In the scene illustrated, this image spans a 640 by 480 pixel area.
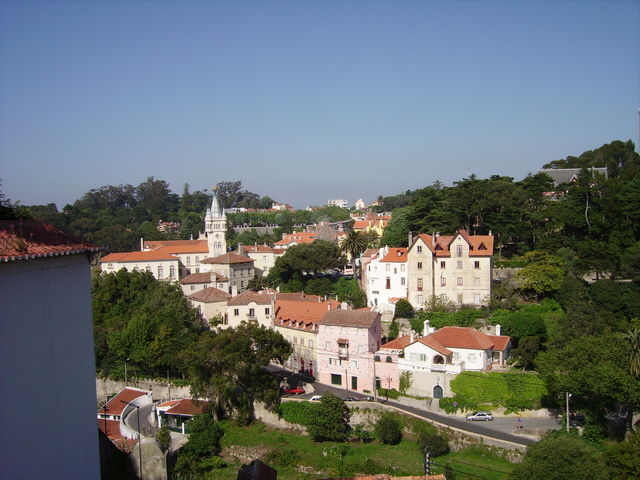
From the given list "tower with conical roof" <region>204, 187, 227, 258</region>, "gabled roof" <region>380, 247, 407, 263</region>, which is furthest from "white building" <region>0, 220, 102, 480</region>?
"tower with conical roof" <region>204, 187, 227, 258</region>

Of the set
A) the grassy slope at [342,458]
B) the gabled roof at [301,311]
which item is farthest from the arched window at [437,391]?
the gabled roof at [301,311]

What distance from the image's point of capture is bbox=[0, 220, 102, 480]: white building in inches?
246

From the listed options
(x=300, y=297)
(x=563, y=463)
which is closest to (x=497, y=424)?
(x=563, y=463)

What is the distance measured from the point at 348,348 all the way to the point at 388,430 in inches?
269

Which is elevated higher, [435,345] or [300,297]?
[300,297]

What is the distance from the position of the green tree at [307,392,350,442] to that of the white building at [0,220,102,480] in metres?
19.4

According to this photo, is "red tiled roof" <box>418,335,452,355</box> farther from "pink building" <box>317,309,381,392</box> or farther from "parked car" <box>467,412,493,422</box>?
"parked car" <box>467,412,493,422</box>

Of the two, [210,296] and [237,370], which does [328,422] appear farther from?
[210,296]

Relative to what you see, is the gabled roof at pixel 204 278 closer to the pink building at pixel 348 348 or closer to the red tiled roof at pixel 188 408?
the pink building at pixel 348 348

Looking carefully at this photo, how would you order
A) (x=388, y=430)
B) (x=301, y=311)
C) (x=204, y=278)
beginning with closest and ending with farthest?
(x=388, y=430)
(x=301, y=311)
(x=204, y=278)

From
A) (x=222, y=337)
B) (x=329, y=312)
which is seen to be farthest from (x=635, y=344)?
(x=222, y=337)

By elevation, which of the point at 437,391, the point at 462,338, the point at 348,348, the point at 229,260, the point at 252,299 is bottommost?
the point at 437,391

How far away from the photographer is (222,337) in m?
28.9

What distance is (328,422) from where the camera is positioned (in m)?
25.8
